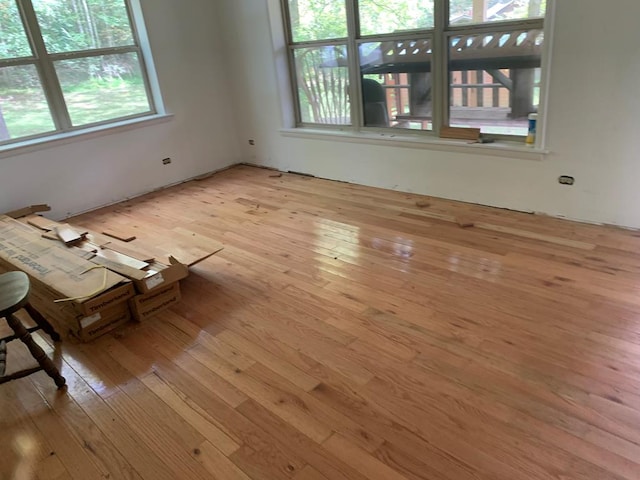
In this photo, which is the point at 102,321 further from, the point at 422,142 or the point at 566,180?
the point at 566,180

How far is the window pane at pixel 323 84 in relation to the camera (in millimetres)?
4363

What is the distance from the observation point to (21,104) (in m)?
4.00

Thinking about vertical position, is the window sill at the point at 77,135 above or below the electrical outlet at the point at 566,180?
above

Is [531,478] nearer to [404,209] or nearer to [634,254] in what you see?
[634,254]

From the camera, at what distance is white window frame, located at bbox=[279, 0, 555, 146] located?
3162mm

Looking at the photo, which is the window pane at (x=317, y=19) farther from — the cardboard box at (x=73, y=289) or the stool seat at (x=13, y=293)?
the stool seat at (x=13, y=293)

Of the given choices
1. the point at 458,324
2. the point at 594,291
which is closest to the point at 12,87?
the point at 458,324

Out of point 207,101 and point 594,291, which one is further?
point 207,101

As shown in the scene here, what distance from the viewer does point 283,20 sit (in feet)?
15.1

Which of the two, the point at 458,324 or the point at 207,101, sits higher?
the point at 207,101

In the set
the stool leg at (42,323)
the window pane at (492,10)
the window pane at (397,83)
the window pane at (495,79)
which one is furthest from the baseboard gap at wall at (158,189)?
the window pane at (492,10)

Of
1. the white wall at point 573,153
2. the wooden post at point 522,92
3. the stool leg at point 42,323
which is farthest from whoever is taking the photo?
the wooden post at point 522,92

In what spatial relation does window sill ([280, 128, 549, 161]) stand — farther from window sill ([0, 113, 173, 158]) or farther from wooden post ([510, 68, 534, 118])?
window sill ([0, 113, 173, 158])

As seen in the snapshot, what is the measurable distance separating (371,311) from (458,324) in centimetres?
44
